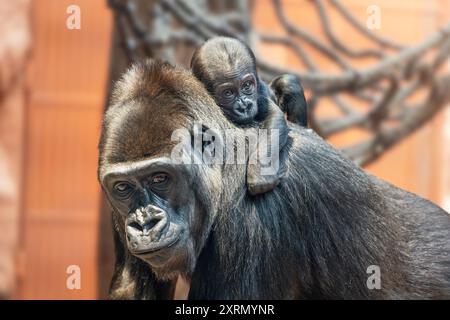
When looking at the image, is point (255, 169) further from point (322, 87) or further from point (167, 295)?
point (322, 87)

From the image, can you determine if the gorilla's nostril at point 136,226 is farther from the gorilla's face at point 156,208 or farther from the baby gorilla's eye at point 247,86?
the baby gorilla's eye at point 247,86

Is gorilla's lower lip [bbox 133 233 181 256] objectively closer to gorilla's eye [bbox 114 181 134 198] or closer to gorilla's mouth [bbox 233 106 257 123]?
gorilla's eye [bbox 114 181 134 198]

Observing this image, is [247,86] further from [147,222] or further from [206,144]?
[147,222]

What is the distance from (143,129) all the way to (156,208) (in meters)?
0.26

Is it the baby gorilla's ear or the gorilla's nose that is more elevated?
the baby gorilla's ear

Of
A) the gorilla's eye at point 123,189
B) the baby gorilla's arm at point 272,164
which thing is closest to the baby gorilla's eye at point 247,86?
the baby gorilla's arm at point 272,164

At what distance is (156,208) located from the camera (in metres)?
2.63

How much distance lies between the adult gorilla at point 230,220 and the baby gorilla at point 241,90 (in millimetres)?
66

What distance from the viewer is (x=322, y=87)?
6.06 m

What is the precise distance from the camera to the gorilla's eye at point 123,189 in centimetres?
269

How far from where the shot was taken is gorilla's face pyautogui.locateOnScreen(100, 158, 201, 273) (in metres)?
2.58

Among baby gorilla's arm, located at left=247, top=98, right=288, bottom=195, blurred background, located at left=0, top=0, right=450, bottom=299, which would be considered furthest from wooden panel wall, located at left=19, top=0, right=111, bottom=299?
baby gorilla's arm, located at left=247, top=98, right=288, bottom=195
